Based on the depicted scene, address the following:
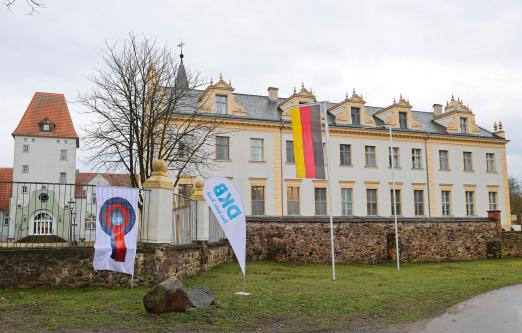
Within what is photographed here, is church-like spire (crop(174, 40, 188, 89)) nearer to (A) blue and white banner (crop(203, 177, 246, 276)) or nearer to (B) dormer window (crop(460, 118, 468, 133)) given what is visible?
(A) blue and white banner (crop(203, 177, 246, 276))

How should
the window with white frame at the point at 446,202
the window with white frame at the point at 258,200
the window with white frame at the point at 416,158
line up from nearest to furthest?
the window with white frame at the point at 258,200 < the window with white frame at the point at 416,158 < the window with white frame at the point at 446,202

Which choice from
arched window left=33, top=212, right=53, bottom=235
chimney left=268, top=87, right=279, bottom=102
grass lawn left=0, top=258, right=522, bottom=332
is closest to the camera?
grass lawn left=0, top=258, right=522, bottom=332

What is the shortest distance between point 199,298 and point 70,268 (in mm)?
3255

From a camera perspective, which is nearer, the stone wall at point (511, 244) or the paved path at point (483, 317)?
the paved path at point (483, 317)

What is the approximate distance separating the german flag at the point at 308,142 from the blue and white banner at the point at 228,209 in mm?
5178

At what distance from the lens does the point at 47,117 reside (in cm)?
5781

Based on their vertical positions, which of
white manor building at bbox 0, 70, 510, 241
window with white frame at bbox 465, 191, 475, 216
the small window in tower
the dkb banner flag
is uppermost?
the small window in tower

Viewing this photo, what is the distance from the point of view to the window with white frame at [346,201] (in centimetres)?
3881

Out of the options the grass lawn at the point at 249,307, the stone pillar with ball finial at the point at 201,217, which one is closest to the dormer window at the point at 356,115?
the stone pillar with ball finial at the point at 201,217

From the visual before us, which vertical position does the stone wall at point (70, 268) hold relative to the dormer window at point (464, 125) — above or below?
below

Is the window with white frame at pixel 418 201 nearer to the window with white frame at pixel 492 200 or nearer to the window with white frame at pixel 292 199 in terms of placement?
the window with white frame at pixel 492 200

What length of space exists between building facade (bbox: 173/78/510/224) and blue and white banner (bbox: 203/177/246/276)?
20.3 metres

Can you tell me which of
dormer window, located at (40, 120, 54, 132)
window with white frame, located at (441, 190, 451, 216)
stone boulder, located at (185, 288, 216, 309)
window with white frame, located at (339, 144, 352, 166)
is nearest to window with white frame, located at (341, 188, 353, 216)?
window with white frame, located at (339, 144, 352, 166)

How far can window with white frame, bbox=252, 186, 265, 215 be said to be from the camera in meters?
36.2
